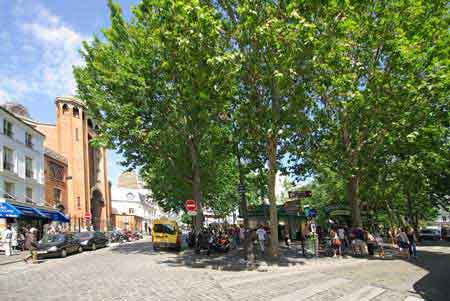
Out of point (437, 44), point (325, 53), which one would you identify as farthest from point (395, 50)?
point (325, 53)

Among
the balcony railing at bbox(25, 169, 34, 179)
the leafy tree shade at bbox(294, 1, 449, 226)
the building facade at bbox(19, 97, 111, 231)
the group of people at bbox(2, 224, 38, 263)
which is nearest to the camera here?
the leafy tree shade at bbox(294, 1, 449, 226)

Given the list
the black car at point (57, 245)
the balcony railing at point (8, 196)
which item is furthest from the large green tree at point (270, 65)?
the balcony railing at point (8, 196)

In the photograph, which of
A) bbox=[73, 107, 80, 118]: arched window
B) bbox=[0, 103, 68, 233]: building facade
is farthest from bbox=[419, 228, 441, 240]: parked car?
bbox=[73, 107, 80, 118]: arched window

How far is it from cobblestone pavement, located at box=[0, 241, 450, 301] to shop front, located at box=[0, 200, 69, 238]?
12554mm

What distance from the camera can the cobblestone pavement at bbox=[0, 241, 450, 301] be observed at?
9704mm

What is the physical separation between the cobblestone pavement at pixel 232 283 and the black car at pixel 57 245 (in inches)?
199

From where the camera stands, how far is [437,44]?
53.3 feet

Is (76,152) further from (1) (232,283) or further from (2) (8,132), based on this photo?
(1) (232,283)

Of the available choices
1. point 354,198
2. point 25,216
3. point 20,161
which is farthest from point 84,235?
point 354,198

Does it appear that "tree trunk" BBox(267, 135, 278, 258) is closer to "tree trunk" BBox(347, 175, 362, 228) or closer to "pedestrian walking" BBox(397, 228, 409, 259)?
"tree trunk" BBox(347, 175, 362, 228)

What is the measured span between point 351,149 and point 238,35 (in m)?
9.17

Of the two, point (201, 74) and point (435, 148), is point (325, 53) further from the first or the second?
point (435, 148)

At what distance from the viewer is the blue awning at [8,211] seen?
26719mm

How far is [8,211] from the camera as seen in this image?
27047 millimetres
